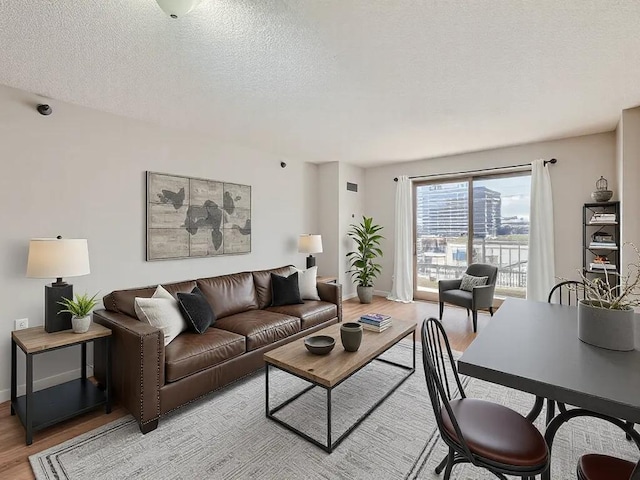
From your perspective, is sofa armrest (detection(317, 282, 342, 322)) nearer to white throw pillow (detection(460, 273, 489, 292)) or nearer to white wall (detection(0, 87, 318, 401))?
white wall (detection(0, 87, 318, 401))

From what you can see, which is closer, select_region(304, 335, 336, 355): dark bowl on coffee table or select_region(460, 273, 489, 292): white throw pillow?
select_region(304, 335, 336, 355): dark bowl on coffee table

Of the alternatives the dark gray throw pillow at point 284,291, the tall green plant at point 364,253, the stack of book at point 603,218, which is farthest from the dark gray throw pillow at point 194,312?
the stack of book at point 603,218

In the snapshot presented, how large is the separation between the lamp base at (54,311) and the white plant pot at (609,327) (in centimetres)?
327

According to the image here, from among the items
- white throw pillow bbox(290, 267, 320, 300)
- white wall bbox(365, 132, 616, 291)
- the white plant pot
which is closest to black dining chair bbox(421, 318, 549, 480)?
the white plant pot

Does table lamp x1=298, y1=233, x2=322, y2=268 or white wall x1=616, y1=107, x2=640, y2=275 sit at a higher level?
white wall x1=616, y1=107, x2=640, y2=275

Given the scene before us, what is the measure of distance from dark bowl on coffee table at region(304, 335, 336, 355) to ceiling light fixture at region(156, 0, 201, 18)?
81.4 inches

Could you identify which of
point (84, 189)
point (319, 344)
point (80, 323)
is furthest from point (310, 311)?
point (84, 189)

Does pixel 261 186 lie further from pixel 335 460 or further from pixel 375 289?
pixel 335 460

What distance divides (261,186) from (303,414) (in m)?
3.16

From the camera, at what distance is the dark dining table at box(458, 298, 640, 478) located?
1.02 meters

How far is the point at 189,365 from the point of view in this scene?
228 cm

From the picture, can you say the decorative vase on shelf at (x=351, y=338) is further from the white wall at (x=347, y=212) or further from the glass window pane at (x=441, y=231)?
the glass window pane at (x=441, y=231)

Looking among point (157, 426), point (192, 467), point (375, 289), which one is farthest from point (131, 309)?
point (375, 289)

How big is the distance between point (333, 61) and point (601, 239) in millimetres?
3885
